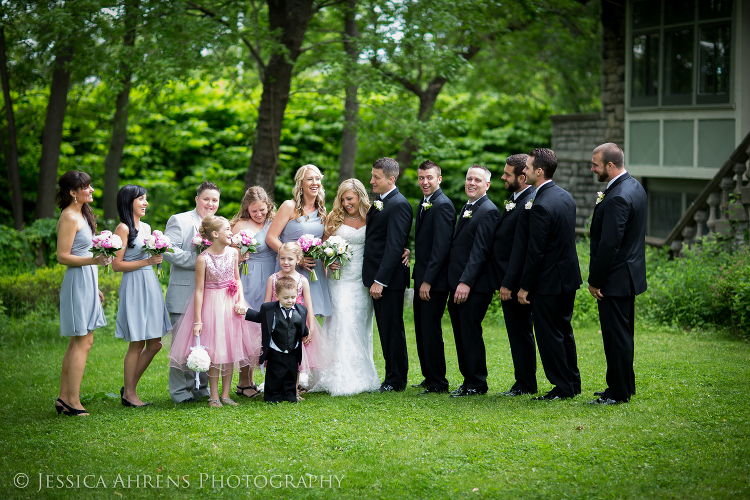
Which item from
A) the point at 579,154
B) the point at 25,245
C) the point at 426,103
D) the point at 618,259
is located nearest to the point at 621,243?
the point at 618,259

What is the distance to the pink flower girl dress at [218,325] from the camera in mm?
5863

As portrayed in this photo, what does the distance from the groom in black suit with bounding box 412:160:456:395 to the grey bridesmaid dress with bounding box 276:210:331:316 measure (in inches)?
34.8

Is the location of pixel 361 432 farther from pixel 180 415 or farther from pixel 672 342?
pixel 672 342

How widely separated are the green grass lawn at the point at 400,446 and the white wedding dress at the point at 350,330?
22 centimetres

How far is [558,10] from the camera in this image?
15828mm

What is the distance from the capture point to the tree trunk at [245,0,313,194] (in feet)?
39.3

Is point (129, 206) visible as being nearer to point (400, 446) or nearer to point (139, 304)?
point (139, 304)

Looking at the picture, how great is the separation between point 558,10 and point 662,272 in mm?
7825

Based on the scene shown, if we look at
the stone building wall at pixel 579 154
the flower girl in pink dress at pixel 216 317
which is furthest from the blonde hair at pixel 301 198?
the stone building wall at pixel 579 154

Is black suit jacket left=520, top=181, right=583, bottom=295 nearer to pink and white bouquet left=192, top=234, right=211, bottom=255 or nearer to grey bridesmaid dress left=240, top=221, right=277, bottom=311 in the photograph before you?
grey bridesmaid dress left=240, top=221, right=277, bottom=311

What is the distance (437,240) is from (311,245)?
1.16 metres

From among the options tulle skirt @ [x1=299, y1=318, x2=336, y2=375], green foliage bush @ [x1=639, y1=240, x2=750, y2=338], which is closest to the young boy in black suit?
tulle skirt @ [x1=299, y1=318, x2=336, y2=375]

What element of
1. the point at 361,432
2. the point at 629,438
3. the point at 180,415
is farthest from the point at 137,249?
the point at 629,438

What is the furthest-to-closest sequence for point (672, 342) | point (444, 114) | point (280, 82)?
point (444, 114), point (280, 82), point (672, 342)
